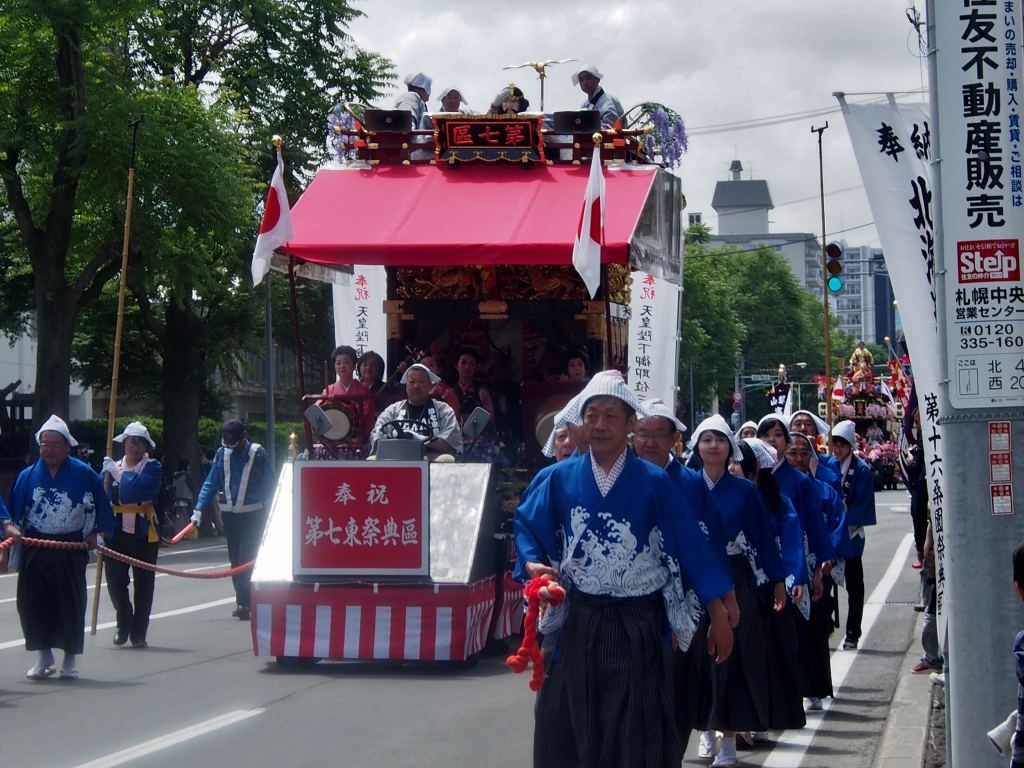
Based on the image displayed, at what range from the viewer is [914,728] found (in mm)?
8844

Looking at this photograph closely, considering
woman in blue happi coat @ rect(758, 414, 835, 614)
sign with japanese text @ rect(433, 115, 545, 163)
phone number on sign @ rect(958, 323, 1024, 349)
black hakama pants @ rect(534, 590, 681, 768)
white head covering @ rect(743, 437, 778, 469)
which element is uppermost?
sign with japanese text @ rect(433, 115, 545, 163)

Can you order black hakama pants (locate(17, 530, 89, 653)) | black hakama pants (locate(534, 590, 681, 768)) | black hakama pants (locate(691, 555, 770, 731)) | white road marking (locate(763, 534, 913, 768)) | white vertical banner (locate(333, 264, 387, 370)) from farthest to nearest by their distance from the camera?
white vertical banner (locate(333, 264, 387, 370)) → black hakama pants (locate(17, 530, 89, 653)) → white road marking (locate(763, 534, 913, 768)) → black hakama pants (locate(691, 555, 770, 731)) → black hakama pants (locate(534, 590, 681, 768))

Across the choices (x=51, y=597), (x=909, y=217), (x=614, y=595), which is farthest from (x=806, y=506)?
(x=51, y=597)

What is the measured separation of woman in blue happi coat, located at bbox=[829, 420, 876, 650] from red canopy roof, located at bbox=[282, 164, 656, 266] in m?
2.60

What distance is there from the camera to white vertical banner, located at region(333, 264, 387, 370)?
16.7 m

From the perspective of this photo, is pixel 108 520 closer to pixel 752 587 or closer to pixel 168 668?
pixel 168 668

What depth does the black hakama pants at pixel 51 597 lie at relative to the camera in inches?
431

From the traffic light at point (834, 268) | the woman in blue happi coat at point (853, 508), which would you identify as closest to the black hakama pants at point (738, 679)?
the woman in blue happi coat at point (853, 508)

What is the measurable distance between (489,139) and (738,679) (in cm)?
772

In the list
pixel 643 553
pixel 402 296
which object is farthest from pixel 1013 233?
pixel 402 296

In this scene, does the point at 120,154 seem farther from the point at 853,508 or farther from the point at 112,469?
the point at 853,508

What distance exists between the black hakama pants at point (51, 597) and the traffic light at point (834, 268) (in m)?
12.6

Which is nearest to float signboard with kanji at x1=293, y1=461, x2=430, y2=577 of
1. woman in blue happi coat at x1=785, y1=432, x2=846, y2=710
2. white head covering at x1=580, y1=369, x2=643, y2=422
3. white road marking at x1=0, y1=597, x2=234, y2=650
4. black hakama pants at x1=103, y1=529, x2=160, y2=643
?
black hakama pants at x1=103, y1=529, x2=160, y2=643

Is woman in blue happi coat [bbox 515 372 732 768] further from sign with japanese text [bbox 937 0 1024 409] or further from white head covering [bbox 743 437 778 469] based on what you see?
white head covering [bbox 743 437 778 469]
